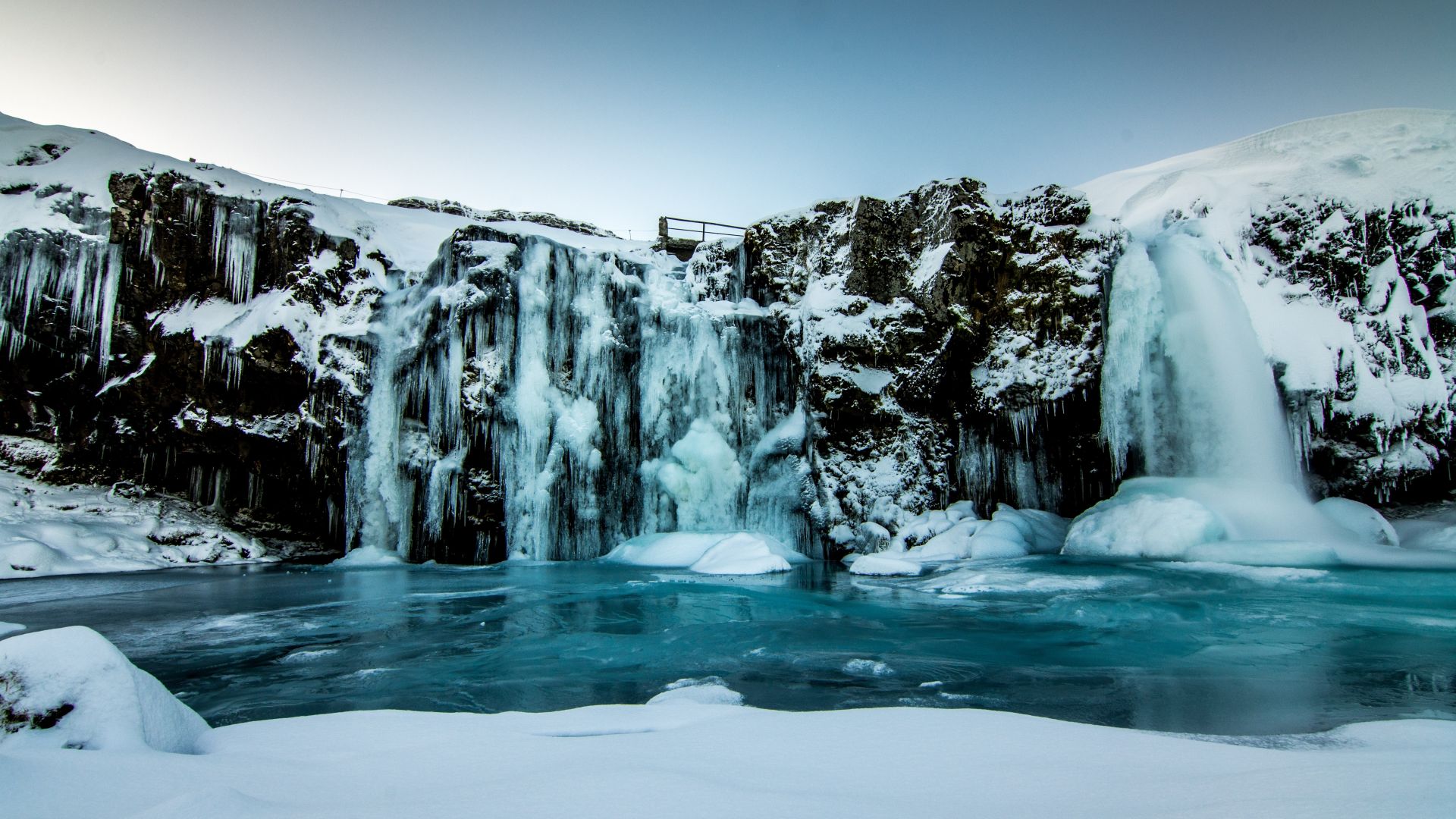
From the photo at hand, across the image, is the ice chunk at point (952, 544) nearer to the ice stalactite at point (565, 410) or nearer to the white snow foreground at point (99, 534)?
the ice stalactite at point (565, 410)

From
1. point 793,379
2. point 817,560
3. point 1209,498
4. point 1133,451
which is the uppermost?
point 793,379

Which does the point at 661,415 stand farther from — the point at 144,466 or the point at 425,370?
the point at 144,466

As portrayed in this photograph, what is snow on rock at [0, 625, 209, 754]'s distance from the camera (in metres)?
2.53

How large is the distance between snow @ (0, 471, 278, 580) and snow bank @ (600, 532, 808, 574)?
920 cm

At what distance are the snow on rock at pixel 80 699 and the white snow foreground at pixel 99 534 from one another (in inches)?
573

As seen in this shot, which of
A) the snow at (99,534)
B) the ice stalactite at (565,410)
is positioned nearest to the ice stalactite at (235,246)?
the ice stalactite at (565,410)

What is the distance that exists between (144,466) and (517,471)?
31.6 ft

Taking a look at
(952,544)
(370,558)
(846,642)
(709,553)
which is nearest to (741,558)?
(709,553)

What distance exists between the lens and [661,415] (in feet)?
58.2

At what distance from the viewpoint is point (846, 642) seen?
680cm

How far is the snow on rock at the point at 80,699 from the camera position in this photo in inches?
99.4

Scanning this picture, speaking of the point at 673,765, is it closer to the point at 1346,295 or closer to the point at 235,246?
the point at 1346,295

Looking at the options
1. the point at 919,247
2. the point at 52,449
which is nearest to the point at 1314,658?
the point at 919,247

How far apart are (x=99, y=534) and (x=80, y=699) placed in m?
17.0
